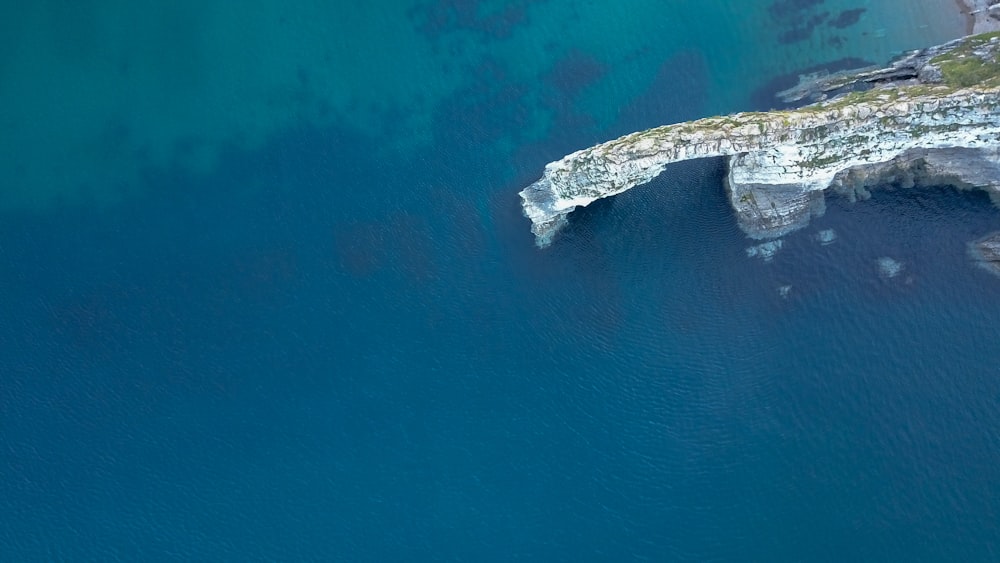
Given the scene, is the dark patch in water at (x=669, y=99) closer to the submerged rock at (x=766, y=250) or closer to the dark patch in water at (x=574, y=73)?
the dark patch in water at (x=574, y=73)

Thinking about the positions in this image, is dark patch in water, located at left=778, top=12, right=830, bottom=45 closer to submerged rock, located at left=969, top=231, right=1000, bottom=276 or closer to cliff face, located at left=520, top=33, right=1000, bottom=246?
cliff face, located at left=520, top=33, right=1000, bottom=246

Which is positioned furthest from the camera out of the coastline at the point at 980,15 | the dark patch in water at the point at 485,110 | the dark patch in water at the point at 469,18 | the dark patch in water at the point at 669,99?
the dark patch in water at the point at 469,18

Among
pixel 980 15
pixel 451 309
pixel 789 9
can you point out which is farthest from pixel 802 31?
pixel 451 309

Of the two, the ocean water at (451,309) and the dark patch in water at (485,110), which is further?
the dark patch in water at (485,110)

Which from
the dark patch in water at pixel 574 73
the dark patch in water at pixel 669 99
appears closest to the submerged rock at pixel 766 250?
the dark patch in water at pixel 669 99

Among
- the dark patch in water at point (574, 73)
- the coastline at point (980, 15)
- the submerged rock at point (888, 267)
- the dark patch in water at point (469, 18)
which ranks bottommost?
the submerged rock at point (888, 267)

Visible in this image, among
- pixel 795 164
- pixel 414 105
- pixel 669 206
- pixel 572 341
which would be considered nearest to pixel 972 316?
pixel 795 164

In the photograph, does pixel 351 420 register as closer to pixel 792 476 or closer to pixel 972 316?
pixel 792 476

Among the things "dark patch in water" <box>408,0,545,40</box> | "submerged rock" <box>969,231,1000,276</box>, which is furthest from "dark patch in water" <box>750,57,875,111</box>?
"dark patch in water" <box>408,0,545,40</box>
